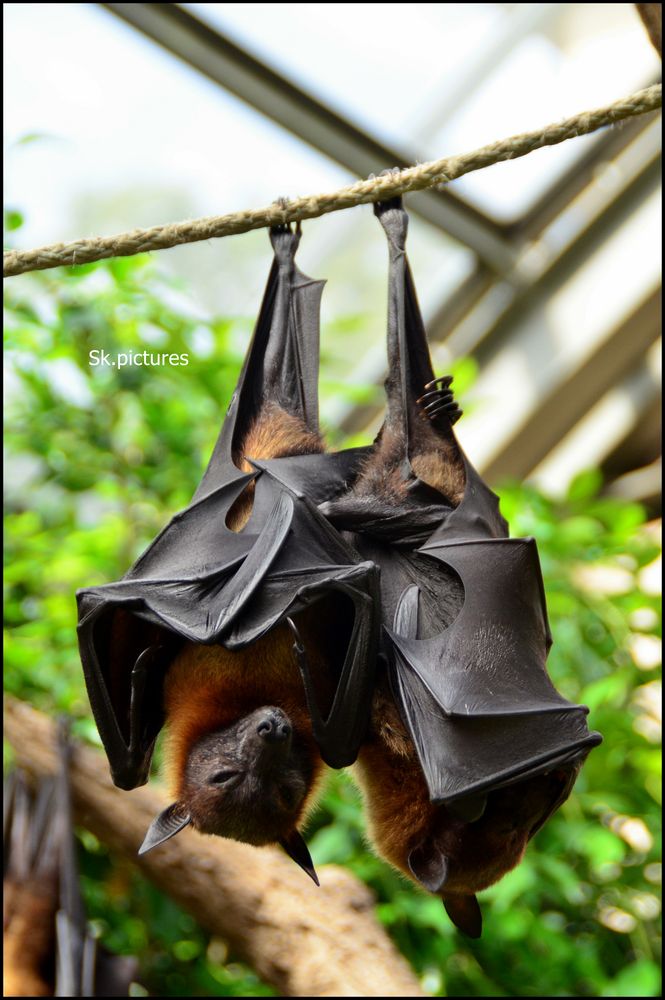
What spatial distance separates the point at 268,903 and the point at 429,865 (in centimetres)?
138

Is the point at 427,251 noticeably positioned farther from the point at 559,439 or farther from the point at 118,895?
the point at 118,895

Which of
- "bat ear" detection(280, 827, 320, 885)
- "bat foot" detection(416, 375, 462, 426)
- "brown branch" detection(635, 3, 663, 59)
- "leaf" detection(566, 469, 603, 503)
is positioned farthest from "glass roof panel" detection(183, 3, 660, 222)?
"bat ear" detection(280, 827, 320, 885)

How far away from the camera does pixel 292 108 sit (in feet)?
18.8

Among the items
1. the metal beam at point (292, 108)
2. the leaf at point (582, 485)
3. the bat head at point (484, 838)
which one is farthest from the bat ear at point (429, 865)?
the metal beam at point (292, 108)

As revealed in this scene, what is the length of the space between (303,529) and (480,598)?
46cm

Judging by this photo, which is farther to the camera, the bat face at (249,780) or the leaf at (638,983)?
the leaf at (638,983)

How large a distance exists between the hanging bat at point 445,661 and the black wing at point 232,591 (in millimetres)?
152

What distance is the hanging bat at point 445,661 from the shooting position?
231 centimetres

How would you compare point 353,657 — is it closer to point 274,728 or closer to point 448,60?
point 274,728

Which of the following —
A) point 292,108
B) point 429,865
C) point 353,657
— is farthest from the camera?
point 292,108

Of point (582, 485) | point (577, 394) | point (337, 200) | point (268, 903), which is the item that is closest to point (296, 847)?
point (268, 903)

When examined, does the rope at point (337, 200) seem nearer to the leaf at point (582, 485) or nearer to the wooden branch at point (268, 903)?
A: the wooden branch at point (268, 903)

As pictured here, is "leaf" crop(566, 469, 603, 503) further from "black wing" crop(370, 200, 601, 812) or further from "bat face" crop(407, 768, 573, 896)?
"bat face" crop(407, 768, 573, 896)

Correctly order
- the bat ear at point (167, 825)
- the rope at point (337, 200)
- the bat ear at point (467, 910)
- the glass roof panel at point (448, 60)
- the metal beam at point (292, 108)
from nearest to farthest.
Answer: the rope at point (337, 200) < the bat ear at point (167, 825) < the bat ear at point (467, 910) < the metal beam at point (292, 108) < the glass roof panel at point (448, 60)
